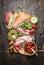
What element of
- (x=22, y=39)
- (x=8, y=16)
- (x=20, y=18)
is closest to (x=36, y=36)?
(x=22, y=39)

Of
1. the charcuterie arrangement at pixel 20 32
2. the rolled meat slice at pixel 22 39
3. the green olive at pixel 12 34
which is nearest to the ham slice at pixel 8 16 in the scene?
the charcuterie arrangement at pixel 20 32

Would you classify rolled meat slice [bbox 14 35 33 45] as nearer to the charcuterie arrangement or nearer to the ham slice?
the charcuterie arrangement

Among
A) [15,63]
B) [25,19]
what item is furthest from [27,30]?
[15,63]

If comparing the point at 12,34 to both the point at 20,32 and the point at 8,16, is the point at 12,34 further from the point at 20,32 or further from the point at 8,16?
the point at 8,16

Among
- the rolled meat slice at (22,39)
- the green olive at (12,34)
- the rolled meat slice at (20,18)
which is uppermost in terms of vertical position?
the rolled meat slice at (20,18)

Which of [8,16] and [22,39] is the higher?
[8,16]

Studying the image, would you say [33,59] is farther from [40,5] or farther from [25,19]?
[40,5]

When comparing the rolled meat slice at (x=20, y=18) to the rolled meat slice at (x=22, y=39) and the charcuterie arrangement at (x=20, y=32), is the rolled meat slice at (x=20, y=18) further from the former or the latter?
the rolled meat slice at (x=22, y=39)

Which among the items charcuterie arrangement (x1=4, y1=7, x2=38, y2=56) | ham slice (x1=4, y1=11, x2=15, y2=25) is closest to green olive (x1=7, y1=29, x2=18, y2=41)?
charcuterie arrangement (x1=4, y1=7, x2=38, y2=56)
